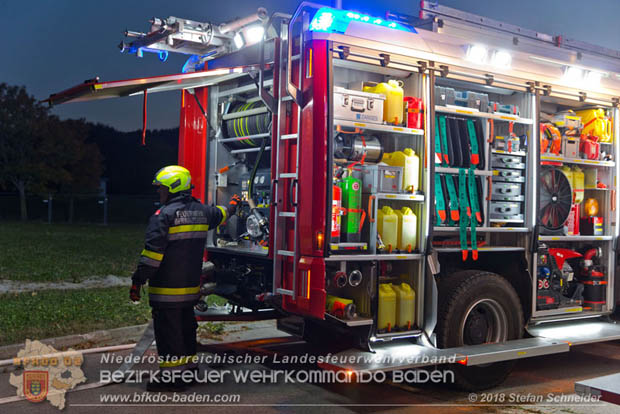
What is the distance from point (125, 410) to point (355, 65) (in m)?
3.55

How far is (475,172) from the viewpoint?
673 centimetres

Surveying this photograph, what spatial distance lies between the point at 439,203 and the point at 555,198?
1.81 m

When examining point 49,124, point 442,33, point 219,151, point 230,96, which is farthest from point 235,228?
point 49,124

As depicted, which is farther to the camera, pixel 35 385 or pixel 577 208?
pixel 577 208

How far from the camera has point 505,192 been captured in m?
6.97

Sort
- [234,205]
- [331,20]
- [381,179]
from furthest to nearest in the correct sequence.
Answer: [234,205]
[381,179]
[331,20]

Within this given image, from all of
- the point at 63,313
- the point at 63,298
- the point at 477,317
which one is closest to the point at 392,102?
the point at 477,317

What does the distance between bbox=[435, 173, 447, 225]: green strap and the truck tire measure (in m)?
0.55

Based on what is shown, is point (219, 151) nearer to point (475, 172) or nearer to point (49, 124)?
point (475, 172)

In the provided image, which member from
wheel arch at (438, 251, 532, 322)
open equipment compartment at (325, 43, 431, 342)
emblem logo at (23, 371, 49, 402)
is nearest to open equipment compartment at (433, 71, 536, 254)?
wheel arch at (438, 251, 532, 322)

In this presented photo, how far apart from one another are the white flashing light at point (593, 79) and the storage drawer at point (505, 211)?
171 centimetres

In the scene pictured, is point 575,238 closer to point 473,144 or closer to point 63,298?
point 473,144

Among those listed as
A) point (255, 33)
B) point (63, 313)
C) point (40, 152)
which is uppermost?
point (40, 152)

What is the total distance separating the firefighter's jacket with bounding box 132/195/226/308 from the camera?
240 inches
